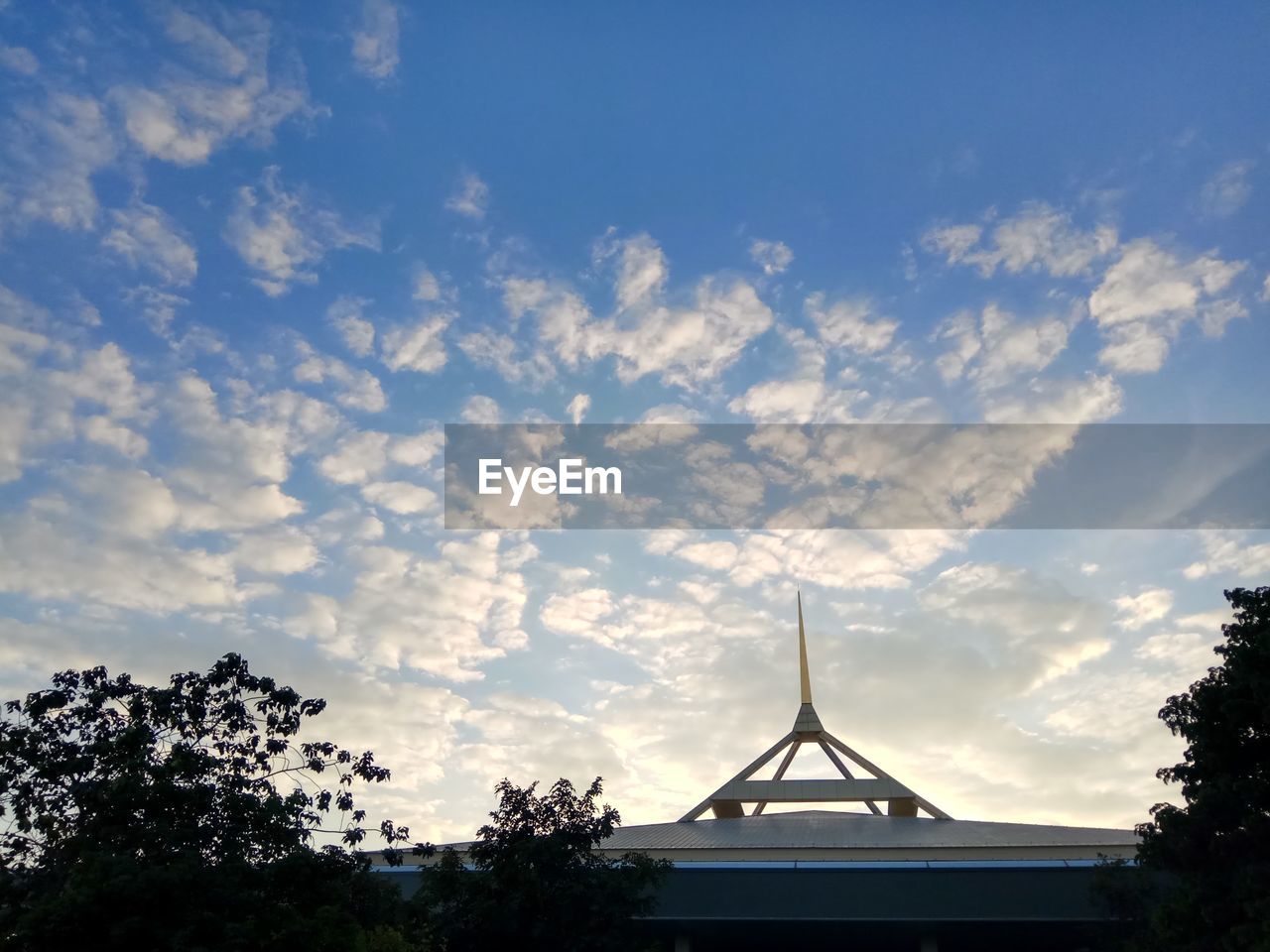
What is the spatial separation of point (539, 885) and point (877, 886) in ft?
32.6

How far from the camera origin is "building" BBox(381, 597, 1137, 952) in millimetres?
28016

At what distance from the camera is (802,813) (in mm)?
42188

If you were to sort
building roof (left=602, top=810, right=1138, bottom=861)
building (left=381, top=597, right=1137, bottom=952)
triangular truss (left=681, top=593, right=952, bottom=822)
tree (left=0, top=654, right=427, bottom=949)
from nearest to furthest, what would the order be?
tree (left=0, top=654, right=427, bottom=949) < building (left=381, top=597, right=1137, bottom=952) < building roof (left=602, top=810, right=1138, bottom=861) < triangular truss (left=681, top=593, right=952, bottom=822)

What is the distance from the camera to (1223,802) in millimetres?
19781

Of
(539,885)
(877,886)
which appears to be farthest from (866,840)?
(539,885)

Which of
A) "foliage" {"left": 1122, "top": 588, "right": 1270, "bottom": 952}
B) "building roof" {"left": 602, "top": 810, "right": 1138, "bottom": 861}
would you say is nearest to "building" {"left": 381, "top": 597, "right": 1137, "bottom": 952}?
"building roof" {"left": 602, "top": 810, "right": 1138, "bottom": 861}

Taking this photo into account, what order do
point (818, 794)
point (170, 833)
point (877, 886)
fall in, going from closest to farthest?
point (170, 833), point (877, 886), point (818, 794)

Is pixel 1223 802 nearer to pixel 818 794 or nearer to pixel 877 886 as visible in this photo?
pixel 877 886

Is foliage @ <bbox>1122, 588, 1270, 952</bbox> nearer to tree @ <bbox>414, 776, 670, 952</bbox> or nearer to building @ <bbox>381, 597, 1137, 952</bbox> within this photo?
building @ <bbox>381, 597, 1137, 952</bbox>

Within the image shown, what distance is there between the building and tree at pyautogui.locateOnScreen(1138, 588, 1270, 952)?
471 centimetres

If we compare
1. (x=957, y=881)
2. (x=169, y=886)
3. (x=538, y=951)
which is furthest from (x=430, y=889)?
(x=957, y=881)

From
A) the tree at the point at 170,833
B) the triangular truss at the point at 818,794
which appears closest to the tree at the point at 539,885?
the tree at the point at 170,833

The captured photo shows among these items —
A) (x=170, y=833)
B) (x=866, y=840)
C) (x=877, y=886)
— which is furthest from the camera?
(x=866, y=840)

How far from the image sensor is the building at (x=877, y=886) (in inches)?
1103
